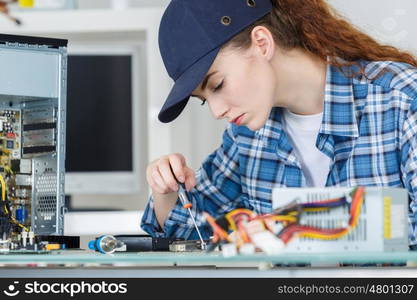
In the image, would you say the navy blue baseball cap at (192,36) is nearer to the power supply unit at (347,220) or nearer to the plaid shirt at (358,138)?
the plaid shirt at (358,138)

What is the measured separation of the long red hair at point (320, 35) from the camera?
4.45 feet

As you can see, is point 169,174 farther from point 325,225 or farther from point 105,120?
point 105,120

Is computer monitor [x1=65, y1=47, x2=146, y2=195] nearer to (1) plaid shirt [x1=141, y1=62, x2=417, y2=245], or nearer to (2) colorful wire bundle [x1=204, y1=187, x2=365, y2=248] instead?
(1) plaid shirt [x1=141, y1=62, x2=417, y2=245]

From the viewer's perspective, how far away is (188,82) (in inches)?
41.8

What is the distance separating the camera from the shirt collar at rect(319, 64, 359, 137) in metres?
1.30

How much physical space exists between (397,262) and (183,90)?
1.55 feet

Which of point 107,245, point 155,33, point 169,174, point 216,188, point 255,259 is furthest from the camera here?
point 155,33

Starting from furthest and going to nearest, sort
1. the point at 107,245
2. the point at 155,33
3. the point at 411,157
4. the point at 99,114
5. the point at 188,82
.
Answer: the point at 99,114, the point at 155,33, the point at 411,157, the point at 188,82, the point at 107,245

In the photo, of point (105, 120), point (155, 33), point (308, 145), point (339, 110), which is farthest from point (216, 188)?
point (105, 120)

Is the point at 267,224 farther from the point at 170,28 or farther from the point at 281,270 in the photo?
the point at 170,28

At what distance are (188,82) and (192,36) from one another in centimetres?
8

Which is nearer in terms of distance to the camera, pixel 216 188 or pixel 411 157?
pixel 411 157

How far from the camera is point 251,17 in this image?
1.18 meters

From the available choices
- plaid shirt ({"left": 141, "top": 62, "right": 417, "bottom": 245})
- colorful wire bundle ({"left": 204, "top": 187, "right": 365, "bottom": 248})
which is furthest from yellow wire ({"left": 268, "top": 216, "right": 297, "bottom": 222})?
plaid shirt ({"left": 141, "top": 62, "right": 417, "bottom": 245})
